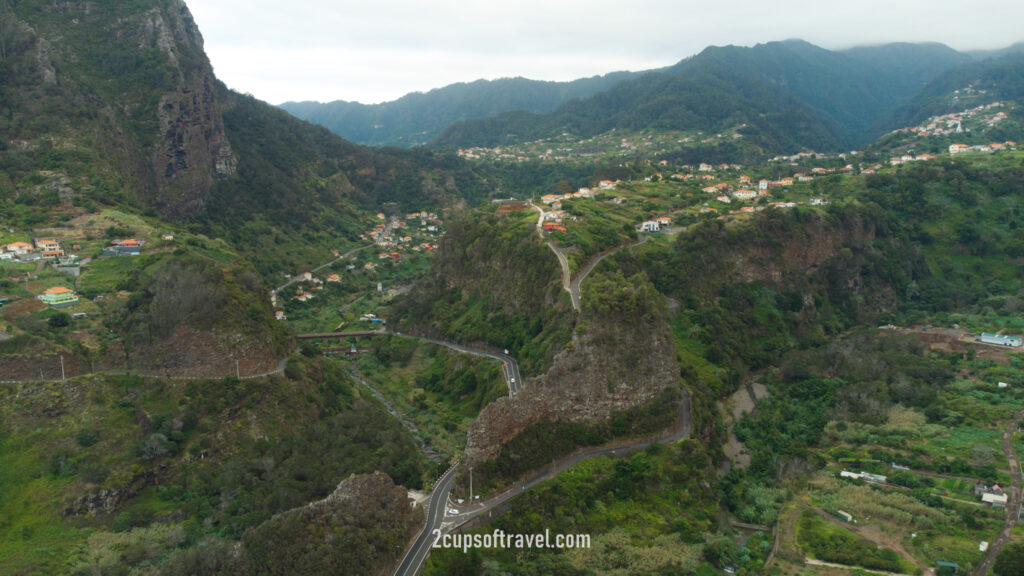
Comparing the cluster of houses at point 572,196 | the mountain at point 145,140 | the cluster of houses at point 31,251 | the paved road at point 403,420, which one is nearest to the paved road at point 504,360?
the paved road at point 403,420

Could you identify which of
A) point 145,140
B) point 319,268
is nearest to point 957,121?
point 319,268

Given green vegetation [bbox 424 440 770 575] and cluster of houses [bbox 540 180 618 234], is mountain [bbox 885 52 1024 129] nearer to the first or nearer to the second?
cluster of houses [bbox 540 180 618 234]

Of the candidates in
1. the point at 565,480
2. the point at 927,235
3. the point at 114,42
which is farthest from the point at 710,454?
the point at 114,42

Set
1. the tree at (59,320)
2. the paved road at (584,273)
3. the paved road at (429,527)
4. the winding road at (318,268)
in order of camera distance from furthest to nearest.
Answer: the winding road at (318,268)
the paved road at (584,273)
the tree at (59,320)
the paved road at (429,527)

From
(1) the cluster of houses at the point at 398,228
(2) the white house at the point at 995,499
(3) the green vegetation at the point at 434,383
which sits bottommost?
(2) the white house at the point at 995,499

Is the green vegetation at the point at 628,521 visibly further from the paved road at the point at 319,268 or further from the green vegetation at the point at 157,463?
the paved road at the point at 319,268

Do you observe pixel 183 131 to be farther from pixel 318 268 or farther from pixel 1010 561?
pixel 1010 561
